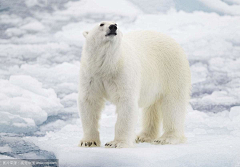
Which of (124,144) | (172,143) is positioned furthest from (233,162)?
(124,144)

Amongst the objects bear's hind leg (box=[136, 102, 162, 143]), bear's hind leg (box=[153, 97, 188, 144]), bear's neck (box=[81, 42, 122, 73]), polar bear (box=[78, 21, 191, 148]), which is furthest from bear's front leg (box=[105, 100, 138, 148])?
bear's hind leg (box=[136, 102, 162, 143])

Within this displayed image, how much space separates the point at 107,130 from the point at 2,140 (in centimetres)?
210

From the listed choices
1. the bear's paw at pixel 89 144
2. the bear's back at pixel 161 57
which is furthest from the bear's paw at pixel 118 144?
the bear's back at pixel 161 57

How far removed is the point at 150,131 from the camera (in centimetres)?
661

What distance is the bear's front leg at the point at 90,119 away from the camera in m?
5.47

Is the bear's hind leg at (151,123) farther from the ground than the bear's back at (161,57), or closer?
closer

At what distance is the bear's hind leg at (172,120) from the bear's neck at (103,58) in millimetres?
1352

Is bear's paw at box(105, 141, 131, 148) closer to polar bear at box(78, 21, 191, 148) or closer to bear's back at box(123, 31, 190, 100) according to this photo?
polar bear at box(78, 21, 191, 148)

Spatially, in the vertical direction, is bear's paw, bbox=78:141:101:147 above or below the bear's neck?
below

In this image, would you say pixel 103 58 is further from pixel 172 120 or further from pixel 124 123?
pixel 172 120

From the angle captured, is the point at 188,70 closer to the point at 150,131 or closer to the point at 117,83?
the point at 150,131

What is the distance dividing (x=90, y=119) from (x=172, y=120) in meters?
1.42

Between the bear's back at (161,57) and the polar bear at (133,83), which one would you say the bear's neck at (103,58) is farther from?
the bear's back at (161,57)

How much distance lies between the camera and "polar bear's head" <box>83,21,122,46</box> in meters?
4.93
